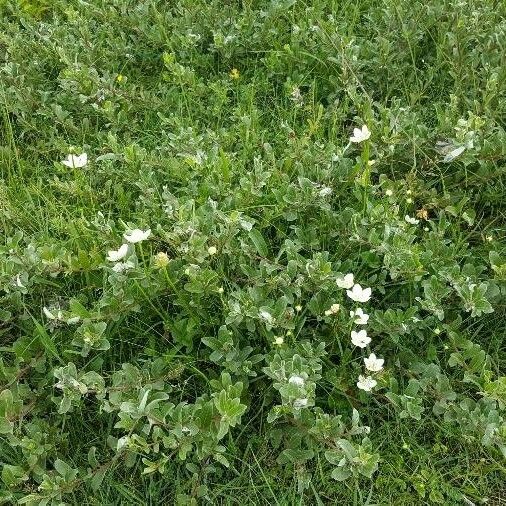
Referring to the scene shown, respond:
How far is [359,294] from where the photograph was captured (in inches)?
89.3

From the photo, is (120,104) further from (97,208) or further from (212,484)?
(212,484)

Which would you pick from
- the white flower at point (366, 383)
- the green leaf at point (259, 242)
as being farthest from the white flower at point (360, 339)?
the green leaf at point (259, 242)

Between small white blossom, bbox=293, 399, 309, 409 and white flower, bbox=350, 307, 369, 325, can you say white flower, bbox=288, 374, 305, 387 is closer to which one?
small white blossom, bbox=293, 399, 309, 409

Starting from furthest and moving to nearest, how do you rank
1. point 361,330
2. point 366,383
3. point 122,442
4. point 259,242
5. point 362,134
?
1. point 362,134
2. point 259,242
3. point 361,330
4. point 366,383
5. point 122,442

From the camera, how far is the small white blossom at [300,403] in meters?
2.00

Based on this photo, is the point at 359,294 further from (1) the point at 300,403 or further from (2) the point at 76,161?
(2) the point at 76,161

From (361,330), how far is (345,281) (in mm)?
170

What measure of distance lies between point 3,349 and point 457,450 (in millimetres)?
1567

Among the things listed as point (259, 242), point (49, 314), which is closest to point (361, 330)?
point (259, 242)

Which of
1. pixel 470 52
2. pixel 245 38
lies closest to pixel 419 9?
pixel 470 52

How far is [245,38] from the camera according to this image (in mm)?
3420

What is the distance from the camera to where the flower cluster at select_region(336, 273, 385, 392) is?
7.05 ft

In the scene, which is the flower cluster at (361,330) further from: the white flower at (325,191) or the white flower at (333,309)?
the white flower at (325,191)

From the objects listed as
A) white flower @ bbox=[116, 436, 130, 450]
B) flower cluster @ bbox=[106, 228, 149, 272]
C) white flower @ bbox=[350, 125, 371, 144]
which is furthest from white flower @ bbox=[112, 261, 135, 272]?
white flower @ bbox=[350, 125, 371, 144]
